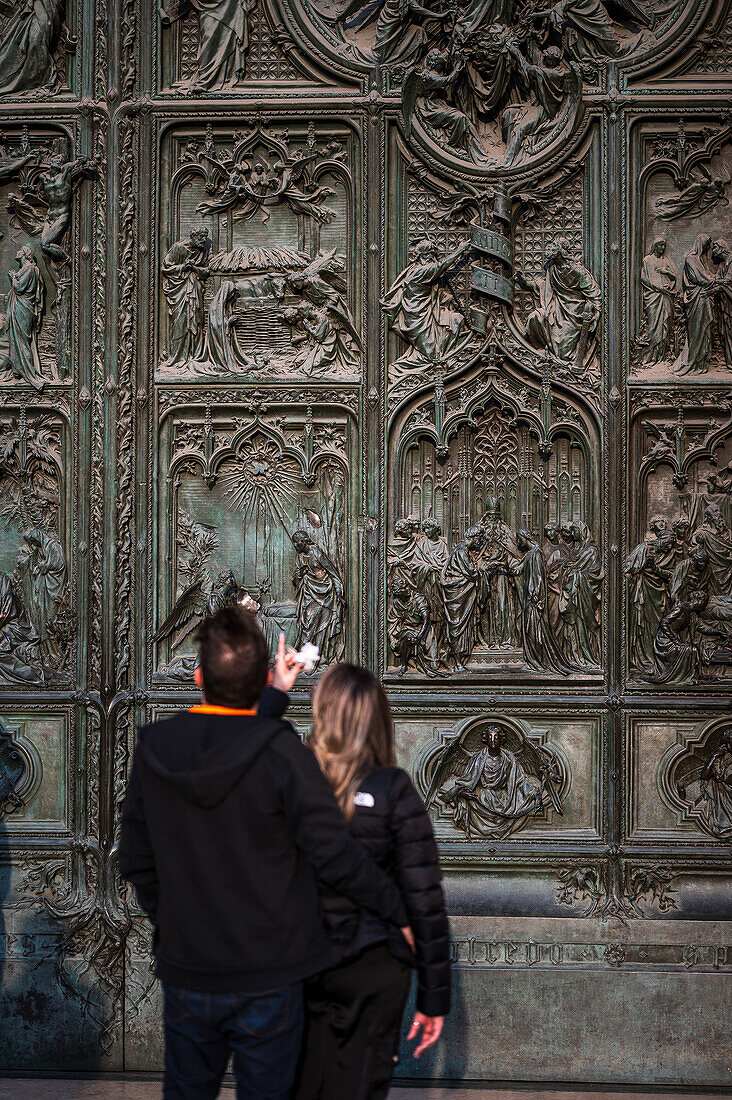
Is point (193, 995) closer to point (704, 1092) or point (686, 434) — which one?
point (704, 1092)

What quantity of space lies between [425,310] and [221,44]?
2.16 metres

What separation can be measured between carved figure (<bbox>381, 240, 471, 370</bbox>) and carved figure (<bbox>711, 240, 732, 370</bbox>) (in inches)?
61.2

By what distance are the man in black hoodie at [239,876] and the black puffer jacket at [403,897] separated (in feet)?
0.29

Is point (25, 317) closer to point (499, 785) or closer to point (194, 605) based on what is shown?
point (194, 605)

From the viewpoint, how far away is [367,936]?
3859 mm

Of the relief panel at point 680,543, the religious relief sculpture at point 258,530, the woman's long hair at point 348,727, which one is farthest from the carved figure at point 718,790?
the woman's long hair at point 348,727

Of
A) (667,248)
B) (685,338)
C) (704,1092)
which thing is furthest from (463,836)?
(667,248)

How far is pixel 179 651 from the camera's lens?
7.18 meters

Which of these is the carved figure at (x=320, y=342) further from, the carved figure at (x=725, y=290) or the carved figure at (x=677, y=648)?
the carved figure at (x=677, y=648)

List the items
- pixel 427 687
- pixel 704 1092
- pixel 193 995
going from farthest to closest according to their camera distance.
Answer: pixel 427 687 → pixel 704 1092 → pixel 193 995

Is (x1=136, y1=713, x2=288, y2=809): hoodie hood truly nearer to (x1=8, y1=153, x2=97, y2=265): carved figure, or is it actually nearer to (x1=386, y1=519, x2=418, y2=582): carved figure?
(x1=386, y1=519, x2=418, y2=582): carved figure

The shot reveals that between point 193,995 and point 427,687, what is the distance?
3.52 meters

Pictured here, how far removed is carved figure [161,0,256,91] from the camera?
23.7ft

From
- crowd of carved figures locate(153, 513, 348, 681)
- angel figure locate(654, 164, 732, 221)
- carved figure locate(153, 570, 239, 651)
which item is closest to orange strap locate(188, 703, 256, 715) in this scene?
crowd of carved figures locate(153, 513, 348, 681)
